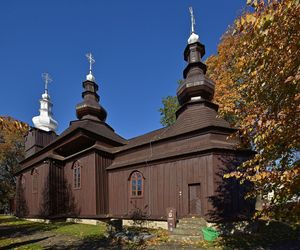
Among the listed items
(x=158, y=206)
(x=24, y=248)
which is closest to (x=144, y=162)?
(x=158, y=206)

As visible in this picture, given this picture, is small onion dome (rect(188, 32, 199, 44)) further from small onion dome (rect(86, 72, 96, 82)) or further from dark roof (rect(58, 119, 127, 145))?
small onion dome (rect(86, 72, 96, 82))

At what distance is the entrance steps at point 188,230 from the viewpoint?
1097 centimetres

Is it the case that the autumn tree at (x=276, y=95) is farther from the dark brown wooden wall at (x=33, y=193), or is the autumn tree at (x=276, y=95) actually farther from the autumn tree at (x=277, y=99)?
the dark brown wooden wall at (x=33, y=193)

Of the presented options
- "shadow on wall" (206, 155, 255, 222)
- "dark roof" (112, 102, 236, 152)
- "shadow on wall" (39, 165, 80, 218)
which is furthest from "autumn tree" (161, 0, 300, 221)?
"shadow on wall" (39, 165, 80, 218)

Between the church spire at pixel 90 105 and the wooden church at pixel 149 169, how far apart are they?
10 centimetres

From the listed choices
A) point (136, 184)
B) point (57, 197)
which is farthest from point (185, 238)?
point (57, 197)

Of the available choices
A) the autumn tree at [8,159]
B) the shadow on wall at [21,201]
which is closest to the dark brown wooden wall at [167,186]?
the shadow on wall at [21,201]

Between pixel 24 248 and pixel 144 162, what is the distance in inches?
306

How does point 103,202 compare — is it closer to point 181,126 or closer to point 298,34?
point 181,126

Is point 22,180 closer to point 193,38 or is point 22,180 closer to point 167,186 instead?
point 167,186

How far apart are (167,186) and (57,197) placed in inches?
427

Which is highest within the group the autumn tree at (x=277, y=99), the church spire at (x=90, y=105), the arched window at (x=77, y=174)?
the church spire at (x=90, y=105)

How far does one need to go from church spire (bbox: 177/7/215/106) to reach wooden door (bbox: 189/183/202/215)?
5.93 metres

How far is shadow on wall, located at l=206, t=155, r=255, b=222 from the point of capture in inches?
487
